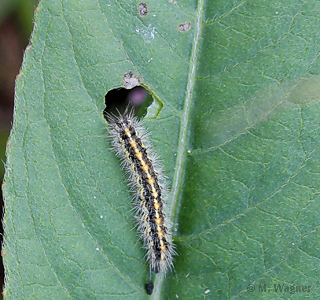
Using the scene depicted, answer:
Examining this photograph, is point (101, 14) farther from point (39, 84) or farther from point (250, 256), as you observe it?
point (250, 256)

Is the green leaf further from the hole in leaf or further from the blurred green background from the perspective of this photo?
the blurred green background

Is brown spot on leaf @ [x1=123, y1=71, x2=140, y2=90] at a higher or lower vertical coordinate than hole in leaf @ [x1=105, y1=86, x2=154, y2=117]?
lower

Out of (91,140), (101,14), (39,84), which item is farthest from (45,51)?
(91,140)

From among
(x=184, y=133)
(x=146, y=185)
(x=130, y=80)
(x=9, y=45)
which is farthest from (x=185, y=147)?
(x=9, y=45)

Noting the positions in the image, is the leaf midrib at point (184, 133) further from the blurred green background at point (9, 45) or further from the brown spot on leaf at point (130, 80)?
the blurred green background at point (9, 45)

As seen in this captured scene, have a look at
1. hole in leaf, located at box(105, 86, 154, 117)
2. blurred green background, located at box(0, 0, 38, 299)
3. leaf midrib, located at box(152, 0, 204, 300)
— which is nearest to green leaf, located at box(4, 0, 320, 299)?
leaf midrib, located at box(152, 0, 204, 300)
